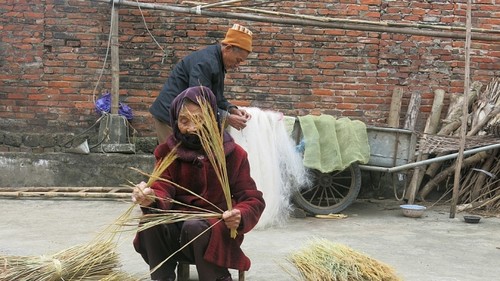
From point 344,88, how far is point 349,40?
0.55m

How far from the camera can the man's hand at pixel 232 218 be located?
2527 mm

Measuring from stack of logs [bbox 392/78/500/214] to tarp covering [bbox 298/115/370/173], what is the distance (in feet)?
2.45

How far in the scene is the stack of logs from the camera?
5578mm

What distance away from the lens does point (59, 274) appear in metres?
2.65

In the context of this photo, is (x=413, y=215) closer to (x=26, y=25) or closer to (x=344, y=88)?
(x=344, y=88)

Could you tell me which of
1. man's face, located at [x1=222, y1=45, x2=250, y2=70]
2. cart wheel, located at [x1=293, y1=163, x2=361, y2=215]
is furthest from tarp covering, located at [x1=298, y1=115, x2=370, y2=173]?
man's face, located at [x1=222, y1=45, x2=250, y2=70]

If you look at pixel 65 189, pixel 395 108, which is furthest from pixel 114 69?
pixel 395 108

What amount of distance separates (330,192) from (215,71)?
83.0 inches

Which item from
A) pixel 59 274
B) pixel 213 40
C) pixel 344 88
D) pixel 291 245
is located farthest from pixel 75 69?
pixel 59 274

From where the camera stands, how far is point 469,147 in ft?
18.0

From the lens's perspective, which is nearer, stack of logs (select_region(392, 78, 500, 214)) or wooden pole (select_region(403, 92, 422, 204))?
stack of logs (select_region(392, 78, 500, 214))

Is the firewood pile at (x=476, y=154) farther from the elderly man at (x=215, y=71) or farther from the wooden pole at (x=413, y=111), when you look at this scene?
the elderly man at (x=215, y=71)

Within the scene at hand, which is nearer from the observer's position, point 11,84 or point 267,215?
point 267,215

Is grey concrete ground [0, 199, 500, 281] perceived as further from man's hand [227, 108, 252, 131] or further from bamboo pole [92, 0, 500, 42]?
bamboo pole [92, 0, 500, 42]
